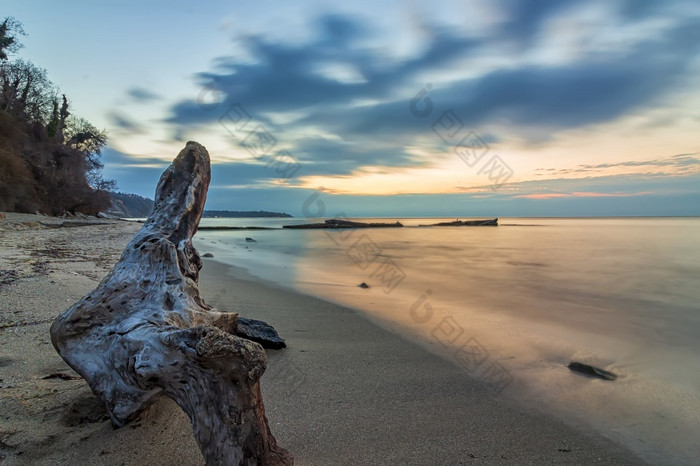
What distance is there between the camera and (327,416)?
2420 mm

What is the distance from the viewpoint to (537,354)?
158 inches

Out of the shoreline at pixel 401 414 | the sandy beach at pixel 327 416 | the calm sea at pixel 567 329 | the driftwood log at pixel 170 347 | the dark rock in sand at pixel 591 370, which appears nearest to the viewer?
the driftwood log at pixel 170 347

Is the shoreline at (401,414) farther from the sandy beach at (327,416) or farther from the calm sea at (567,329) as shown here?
the calm sea at (567,329)

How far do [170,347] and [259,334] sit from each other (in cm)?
192

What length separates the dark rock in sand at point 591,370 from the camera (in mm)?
3404

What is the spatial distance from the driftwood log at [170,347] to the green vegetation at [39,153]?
1055 inches

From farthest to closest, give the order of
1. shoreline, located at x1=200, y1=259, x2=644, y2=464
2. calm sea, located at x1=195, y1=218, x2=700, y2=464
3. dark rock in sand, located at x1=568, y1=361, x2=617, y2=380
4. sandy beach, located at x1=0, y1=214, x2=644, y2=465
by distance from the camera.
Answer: dark rock in sand, located at x1=568, y1=361, x2=617, y2=380, calm sea, located at x1=195, y1=218, x2=700, y2=464, shoreline, located at x1=200, y1=259, x2=644, y2=464, sandy beach, located at x1=0, y1=214, x2=644, y2=465

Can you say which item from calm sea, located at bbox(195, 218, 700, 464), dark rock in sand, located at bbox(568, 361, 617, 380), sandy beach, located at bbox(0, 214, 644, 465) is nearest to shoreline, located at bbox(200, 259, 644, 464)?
sandy beach, located at bbox(0, 214, 644, 465)

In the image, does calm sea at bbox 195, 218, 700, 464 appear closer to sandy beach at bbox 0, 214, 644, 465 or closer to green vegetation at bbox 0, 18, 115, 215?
sandy beach at bbox 0, 214, 644, 465

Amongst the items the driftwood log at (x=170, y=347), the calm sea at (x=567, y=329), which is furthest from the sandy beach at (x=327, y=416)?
the calm sea at (x=567, y=329)

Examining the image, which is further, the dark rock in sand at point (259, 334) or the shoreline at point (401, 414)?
the dark rock in sand at point (259, 334)

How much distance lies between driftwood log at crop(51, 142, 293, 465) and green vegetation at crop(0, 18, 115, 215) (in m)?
26.8

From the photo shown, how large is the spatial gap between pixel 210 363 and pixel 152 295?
4.16ft

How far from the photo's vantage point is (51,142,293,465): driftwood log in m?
1.54
